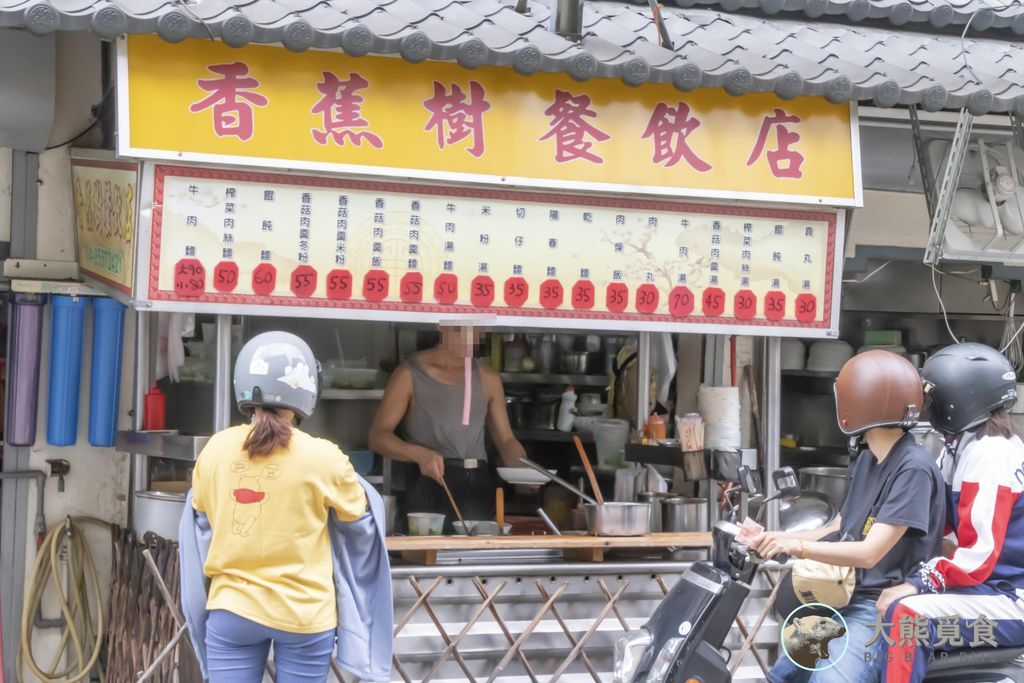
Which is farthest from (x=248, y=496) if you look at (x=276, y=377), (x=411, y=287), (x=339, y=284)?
(x=411, y=287)

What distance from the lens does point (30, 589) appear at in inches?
274

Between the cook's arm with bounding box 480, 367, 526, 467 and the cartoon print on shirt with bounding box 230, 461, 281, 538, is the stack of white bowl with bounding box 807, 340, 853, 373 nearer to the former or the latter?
the cook's arm with bounding box 480, 367, 526, 467

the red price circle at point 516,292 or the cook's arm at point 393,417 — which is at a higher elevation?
the red price circle at point 516,292

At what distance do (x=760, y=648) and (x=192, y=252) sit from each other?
3.84 meters

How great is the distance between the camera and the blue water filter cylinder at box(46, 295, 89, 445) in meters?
6.84

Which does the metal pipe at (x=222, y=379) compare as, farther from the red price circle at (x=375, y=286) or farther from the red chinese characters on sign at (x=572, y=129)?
the red chinese characters on sign at (x=572, y=129)

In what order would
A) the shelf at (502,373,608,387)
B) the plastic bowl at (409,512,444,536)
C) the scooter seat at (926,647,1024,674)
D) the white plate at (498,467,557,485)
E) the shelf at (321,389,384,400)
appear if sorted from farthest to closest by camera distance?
the shelf at (502,373,608,387), the shelf at (321,389,384,400), the white plate at (498,467,557,485), the plastic bowl at (409,512,444,536), the scooter seat at (926,647,1024,674)

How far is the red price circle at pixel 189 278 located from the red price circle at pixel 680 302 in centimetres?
246

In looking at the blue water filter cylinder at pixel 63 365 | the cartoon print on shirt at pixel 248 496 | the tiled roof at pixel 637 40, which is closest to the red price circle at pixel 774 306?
the tiled roof at pixel 637 40

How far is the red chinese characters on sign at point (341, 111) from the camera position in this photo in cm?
598

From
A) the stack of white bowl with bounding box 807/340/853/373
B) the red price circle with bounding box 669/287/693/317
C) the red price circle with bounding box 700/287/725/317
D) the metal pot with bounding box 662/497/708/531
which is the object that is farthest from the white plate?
the stack of white bowl with bounding box 807/340/853/373

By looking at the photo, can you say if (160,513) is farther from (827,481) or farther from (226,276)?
(827,481)

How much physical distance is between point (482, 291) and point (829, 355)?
4.61m

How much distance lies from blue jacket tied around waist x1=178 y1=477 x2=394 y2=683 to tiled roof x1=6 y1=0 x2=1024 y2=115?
204 cm
